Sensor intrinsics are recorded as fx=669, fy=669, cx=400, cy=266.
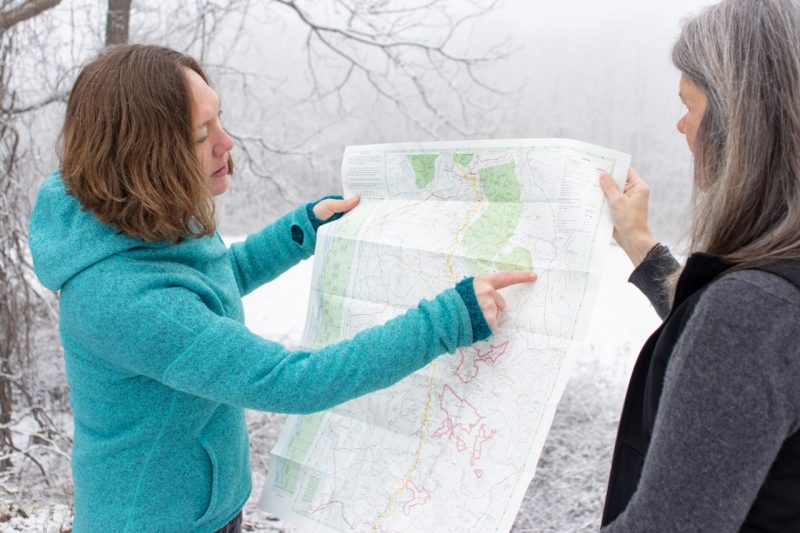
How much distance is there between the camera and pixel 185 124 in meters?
1.17

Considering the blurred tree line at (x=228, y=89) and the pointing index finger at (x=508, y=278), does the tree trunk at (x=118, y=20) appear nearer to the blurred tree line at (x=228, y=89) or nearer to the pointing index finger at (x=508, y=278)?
the blurred tree line at (x=228, y=89)

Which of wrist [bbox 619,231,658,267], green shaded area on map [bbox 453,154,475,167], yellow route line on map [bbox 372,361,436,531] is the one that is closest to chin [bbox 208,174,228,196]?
green shaded area on map [bbox 453,154,475,167]

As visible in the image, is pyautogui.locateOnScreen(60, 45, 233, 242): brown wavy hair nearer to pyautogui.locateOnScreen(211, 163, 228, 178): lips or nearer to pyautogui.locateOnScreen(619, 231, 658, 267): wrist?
pyautogui.locateOnScreen(211, 163, 228, 178): lips

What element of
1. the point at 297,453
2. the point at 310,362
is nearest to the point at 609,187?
the point at 310,362

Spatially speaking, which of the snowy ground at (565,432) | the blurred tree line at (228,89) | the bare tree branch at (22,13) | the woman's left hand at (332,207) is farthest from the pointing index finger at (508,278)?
the bare tree branch at (22,13)

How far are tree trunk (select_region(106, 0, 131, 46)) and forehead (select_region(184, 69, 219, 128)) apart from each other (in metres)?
2.75

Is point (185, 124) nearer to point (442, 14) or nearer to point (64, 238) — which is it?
point (64, 238)

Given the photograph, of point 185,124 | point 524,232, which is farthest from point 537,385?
point 185,124

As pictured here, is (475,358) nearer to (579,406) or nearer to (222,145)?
(222,145)

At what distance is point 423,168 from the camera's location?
1361 millimetres

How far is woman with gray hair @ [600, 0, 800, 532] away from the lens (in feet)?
2.32

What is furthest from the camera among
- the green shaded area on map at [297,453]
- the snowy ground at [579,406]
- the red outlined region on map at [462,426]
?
the snowy ground at [579,406]

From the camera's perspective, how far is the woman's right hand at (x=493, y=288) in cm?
112

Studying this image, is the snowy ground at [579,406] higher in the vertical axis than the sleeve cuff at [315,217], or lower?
lower
